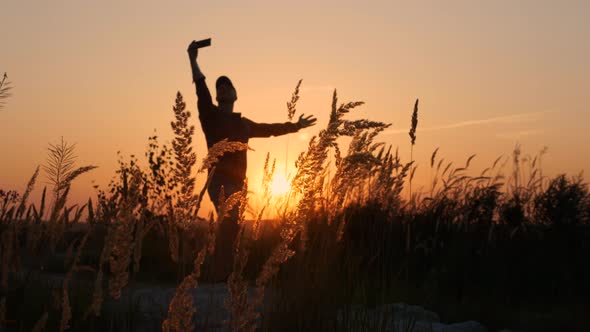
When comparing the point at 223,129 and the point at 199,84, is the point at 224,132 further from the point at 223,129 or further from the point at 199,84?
the point at 199,84

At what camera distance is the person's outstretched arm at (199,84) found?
7.30 meters

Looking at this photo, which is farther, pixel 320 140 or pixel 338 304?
pixel 338 304

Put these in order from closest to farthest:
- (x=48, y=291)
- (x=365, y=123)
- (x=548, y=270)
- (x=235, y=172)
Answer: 1. (x=365, y=123)
2. (x=48, y=291)
3. (x=235, y=172)
4. (x=548, y=270)

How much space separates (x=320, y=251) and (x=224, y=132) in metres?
4.27

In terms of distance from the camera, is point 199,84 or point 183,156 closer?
point 183,156

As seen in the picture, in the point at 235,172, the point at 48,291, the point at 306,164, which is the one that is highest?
the point at 235,172

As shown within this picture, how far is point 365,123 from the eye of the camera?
106 inches

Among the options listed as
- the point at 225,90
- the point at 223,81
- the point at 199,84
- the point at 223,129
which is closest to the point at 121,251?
the point at 199,84

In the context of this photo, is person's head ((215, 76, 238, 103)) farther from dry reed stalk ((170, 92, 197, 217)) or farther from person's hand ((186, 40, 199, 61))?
dry reed stalk ((170, 92, 197, 217))

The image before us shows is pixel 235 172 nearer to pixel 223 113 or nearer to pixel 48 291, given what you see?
pixel 223 113

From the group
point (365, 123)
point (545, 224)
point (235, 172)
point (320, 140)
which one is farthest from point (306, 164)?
point (545, 224)

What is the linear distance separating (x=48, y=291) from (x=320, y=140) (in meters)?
2.75

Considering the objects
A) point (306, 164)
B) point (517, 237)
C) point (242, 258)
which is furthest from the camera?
point (517, 237)

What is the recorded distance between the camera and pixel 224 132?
296 inches
